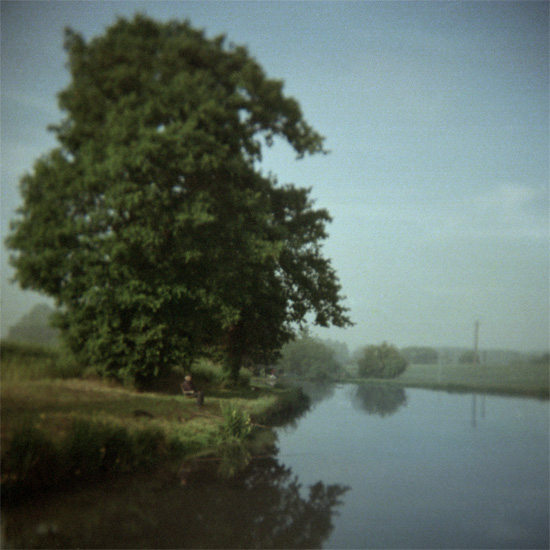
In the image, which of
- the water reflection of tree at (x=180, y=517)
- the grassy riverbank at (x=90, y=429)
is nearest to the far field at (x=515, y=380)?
the water reflection of tree at (x=180, y=517)

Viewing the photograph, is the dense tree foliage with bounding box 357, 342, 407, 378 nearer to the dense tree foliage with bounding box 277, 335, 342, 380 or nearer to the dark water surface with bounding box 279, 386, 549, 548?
the dense tree foliage with bounding box 277, 335, 342, 380

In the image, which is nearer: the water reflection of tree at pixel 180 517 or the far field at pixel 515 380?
the water reflection of tree at pixel 180 517

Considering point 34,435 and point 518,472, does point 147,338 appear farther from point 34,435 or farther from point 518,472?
point 518,472

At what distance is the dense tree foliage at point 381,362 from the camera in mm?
83938

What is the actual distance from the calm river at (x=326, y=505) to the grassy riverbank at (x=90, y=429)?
64 centimetres

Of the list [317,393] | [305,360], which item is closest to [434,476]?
[317,393]

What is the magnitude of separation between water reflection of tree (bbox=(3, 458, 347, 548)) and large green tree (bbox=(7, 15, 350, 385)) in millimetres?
9144

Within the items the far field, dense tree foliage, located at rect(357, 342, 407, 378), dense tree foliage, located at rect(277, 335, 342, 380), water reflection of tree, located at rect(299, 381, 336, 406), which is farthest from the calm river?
dense tree foliage, located at rect(277, 335, 342, 380)

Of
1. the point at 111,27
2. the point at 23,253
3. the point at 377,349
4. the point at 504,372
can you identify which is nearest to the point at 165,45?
the point at 111,27

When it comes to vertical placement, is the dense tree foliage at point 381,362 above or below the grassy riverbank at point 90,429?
below

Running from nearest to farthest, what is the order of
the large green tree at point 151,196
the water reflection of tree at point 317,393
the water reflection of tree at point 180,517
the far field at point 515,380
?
the water reflection of tree at point 180,517 < the far field at point 515,380 < the large green tree at point 151,196 < the water reflection of tree at point 317,393

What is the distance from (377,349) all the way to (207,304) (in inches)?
2964

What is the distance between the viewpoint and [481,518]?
831 cm

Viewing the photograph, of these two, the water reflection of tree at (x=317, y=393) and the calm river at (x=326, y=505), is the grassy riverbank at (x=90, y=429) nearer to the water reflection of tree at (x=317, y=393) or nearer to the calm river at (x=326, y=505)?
the calm river at (x=326, y=505)
